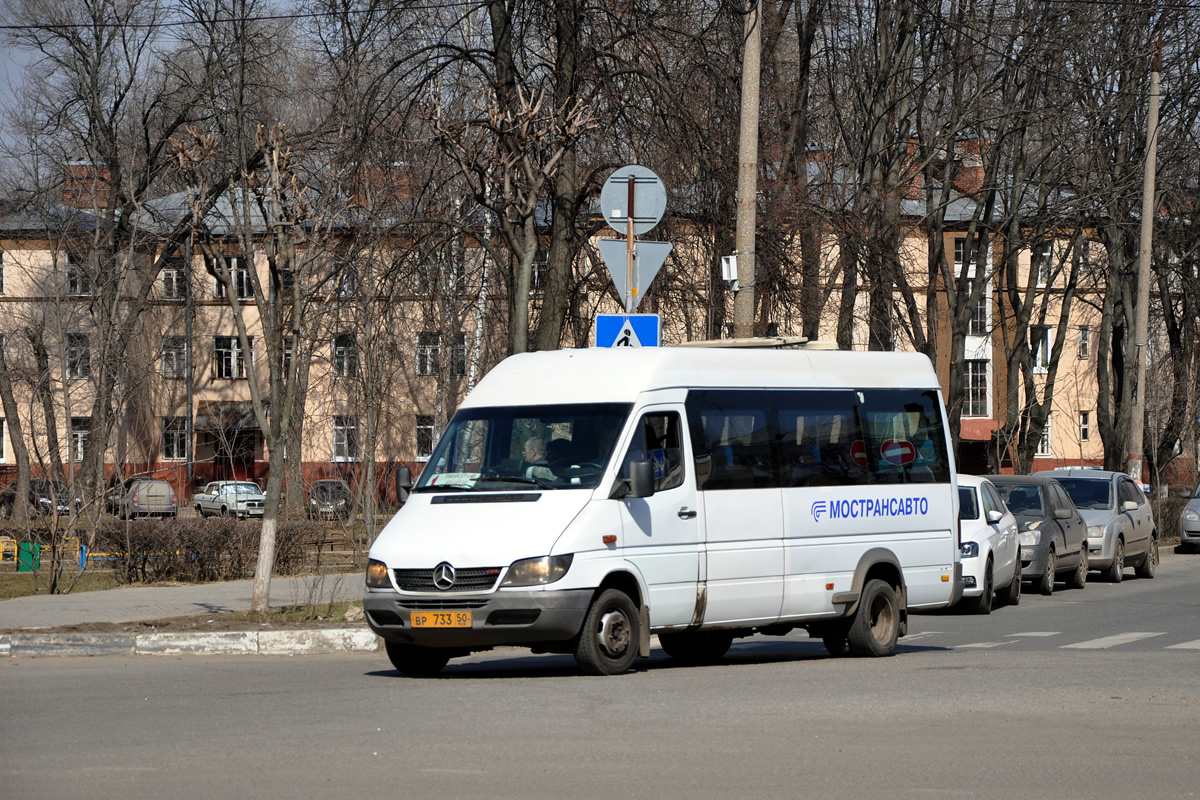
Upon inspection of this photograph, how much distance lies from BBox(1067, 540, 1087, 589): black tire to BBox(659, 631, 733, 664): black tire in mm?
11305

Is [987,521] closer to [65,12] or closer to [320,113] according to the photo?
[320,113]

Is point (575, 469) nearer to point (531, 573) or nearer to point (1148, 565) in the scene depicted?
point (531, 573)

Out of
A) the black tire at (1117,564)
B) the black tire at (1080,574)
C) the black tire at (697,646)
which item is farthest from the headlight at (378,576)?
the black tire at (1117,564)

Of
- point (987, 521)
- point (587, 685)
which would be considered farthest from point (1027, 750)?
point (987, 521)

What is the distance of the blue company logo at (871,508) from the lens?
13.4 metres

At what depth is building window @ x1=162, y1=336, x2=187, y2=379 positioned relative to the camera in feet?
210

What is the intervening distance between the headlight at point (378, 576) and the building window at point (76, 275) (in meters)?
35.7

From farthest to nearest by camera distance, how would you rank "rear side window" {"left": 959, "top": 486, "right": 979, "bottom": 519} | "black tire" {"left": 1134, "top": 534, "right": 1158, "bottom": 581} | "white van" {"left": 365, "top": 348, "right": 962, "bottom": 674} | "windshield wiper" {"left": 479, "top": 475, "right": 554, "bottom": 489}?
"black tire" {"left": 1134, "top": 534, "right": 1158, "bottom": 581}
"rear side window" {"left": 959, "top": 486, "right": 979, "bottom": 519}
"windshield wiper" {"left": 479, "top": 475, "right": 554, "bottom": 489}
"white van" {"left": 365, "top": 348, "right": 962, "bottom": 674}

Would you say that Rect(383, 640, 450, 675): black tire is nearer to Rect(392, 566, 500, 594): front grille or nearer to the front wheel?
Rect(392, 566, 500, 594): front grille

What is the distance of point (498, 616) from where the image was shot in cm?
1123

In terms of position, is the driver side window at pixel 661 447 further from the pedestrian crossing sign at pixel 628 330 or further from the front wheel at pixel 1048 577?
the front wheel at pixel 1048 577

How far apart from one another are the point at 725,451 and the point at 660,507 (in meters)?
0.93

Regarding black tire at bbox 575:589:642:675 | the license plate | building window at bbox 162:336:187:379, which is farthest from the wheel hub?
building window at bbox 162:336:187:379

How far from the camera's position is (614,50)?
1984 centimetres
